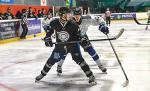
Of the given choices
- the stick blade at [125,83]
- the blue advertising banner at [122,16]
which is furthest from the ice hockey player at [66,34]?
the blue advertising banner at [122,16]

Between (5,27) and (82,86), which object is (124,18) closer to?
(5,27)

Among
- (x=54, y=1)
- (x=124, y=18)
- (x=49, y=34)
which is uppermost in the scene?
(x=49, y=34)

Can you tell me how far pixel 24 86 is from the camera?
24.9 ft

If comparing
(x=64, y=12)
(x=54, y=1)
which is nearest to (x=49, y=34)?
(x=64, y=12)

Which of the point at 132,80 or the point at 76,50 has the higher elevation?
the point at 76,50

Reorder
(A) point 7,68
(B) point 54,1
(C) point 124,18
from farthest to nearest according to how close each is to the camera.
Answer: (C) point 124,18 < (B) point 54,1 < (A) point 7,68

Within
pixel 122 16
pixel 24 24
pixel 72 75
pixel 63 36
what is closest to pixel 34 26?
pixel 24 24

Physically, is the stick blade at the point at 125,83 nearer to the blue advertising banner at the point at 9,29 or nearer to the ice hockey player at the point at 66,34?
the ice hockey player at the point at 66,34

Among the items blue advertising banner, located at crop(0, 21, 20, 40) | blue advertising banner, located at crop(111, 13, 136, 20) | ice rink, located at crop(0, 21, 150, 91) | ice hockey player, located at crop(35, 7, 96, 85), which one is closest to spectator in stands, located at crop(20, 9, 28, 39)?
blue advertising banner, located at crop(0, 21, 20, 40)

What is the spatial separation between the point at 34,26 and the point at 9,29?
13.6 feet

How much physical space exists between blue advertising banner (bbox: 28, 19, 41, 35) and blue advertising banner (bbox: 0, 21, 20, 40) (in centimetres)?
187

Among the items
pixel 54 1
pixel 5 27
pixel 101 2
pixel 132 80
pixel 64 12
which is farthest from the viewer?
pixel 101 2

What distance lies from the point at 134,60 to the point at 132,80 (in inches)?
133

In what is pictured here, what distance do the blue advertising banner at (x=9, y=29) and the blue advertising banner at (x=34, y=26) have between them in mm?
1866
